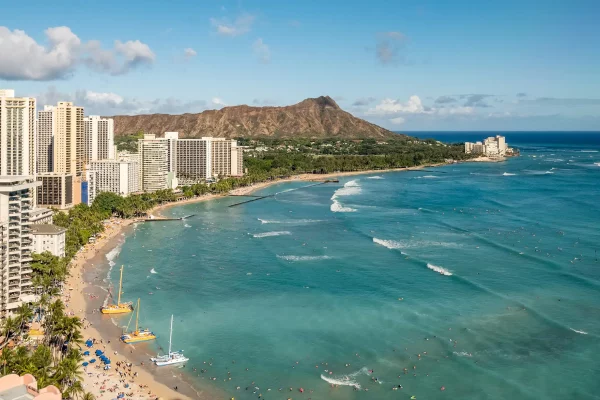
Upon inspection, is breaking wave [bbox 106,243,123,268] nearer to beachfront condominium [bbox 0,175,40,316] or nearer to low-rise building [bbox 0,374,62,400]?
beachfront condominium [bbox 0,175,40,316]

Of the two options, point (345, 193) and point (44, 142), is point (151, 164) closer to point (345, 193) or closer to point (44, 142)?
point (44, 142)

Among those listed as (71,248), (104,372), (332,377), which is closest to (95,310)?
(104,372)

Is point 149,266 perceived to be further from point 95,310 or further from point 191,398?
point 191,398

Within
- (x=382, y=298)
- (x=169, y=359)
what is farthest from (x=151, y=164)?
(x=169, y=359)

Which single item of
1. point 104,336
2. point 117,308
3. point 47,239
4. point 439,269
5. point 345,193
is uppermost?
point 345,193

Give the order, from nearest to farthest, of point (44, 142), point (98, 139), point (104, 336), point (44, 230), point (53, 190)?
point (104, 336) → point (44, 230) → point (53, 190) → point (44, 142) → point (98, 139)

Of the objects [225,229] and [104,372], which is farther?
[225,229]
